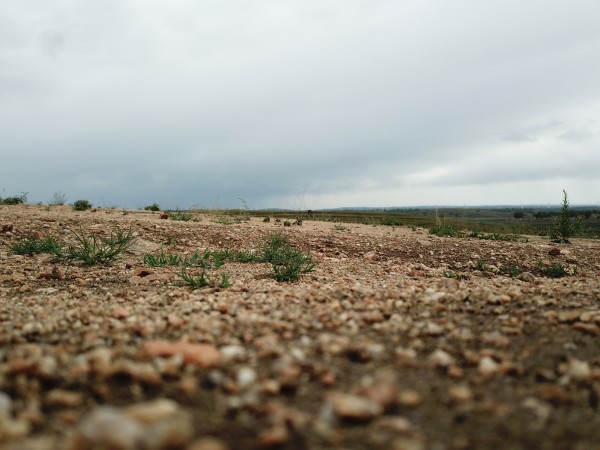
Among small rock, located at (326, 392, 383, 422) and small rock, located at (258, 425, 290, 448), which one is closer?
small rock, located at (258, 425, 290, 448)

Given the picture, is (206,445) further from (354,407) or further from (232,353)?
(232,353)

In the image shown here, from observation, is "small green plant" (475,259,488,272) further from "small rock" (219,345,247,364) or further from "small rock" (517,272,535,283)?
"small rock" (219,345,247,364)

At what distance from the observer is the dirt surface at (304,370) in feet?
4.44

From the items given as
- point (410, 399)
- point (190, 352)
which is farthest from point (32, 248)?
point (410, 399)

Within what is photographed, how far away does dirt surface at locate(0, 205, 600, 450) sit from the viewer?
1354mm

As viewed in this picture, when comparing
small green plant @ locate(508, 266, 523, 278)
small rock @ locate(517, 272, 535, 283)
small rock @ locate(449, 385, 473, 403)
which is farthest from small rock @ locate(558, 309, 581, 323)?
small green plant @ locate(508, 266, 523, 278)

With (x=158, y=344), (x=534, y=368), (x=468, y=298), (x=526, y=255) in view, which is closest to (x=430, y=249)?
(x=526, y=255)

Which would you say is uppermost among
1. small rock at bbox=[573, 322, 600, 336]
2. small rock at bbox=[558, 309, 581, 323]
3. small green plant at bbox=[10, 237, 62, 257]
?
small green plant at bbox=[10, 237, 62, 257]

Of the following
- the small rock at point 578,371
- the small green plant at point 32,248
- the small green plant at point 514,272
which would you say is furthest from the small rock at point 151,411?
the small green plant at point 514,272

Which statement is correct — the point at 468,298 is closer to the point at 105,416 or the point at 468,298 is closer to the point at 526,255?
the point at 105,416

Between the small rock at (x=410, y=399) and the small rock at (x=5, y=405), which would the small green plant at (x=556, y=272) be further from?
the small rock at (x=5, y=405)

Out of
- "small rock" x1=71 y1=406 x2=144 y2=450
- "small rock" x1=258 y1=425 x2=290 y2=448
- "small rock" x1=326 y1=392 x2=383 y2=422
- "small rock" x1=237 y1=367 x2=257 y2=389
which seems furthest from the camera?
"small rock" x1=237 y1=367 x2=257 y2=389

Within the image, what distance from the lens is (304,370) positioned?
1.83m

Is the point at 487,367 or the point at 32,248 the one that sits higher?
the point at 32,248
